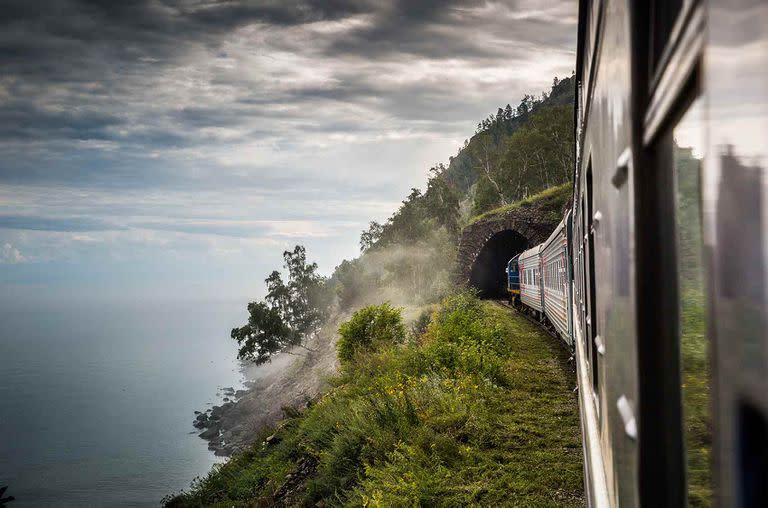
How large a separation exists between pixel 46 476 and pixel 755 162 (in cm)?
9663

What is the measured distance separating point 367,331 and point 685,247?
2028 centimetres

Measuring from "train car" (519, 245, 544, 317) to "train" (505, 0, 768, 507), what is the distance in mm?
19211

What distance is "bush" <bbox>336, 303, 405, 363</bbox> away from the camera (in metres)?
21.1

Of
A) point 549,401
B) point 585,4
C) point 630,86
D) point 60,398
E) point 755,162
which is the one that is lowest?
point 60,398

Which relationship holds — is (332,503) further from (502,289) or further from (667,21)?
(502,289)

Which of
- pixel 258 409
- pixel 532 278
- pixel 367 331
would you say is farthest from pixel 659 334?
pixel 258 409

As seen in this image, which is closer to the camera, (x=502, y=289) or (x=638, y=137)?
(x=638, y=137)

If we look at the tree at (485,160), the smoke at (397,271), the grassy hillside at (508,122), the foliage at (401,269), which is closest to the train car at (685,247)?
the smoke at (397,271)

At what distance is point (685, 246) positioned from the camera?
1260mm

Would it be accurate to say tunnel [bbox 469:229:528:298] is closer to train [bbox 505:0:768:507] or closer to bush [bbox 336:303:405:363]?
bush [bbox 336:303:405:363]

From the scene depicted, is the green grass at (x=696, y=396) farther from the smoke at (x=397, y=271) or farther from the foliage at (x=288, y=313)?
the foliage at (x=288, y=313)

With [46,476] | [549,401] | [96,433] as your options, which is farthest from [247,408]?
[549,401]

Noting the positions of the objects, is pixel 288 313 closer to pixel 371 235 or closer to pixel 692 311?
pixel 371 235

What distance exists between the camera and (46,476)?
3209 inches
